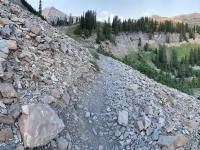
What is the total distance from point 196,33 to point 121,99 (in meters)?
159

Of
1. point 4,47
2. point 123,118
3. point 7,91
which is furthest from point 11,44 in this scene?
point 123,118

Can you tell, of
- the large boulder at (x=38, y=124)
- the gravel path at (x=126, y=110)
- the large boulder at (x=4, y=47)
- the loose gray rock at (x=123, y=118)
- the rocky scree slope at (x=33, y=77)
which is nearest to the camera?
the large boulder at (x=38, y=124)

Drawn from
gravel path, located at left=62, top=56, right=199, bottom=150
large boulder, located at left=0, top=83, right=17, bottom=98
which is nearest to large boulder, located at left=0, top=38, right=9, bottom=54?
large boulder, located at left=0, top=83, right=17, bottom=98

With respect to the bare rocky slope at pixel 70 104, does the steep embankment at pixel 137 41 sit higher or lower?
higher

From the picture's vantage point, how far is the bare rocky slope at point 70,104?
1304cm

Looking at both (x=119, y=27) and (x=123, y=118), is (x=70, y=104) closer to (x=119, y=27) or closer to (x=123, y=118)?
(x=123, y=118)

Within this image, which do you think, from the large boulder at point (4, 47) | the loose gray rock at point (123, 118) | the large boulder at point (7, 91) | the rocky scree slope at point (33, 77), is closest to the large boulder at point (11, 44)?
the rocky scree slope at point (33, 77)

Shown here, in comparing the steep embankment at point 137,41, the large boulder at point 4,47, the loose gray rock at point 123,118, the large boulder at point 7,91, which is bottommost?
the loose gray rock at point 123,118

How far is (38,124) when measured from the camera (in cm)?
1278

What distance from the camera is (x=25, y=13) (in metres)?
20.4

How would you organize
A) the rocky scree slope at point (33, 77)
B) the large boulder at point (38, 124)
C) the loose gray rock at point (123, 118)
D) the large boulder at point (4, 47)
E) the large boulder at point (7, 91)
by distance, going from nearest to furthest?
the large boulder at point (38, 124) → the rocky scree slope at point (33, 77) → the large boulder at point (7, 91) → the large boulder at point (4, 47) → the loose gray rock at point (123, 118)

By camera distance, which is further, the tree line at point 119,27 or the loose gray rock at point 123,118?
the tree line at point 119,27

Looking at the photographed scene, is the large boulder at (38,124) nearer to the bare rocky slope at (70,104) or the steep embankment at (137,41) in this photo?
the bare rocky slope at (70,104)

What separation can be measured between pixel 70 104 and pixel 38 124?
9.46 feet
